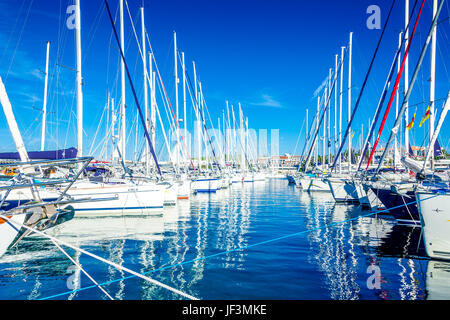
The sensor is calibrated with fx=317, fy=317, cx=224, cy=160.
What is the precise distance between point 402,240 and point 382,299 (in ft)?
20.7

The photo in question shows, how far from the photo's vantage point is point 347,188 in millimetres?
23453

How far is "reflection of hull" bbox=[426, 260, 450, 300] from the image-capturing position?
6.65 meters

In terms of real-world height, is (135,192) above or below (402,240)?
above

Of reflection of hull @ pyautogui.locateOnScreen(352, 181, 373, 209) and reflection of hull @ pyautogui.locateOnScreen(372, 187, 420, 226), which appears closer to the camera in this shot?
reflection of hull @ pyautogui.locateOnScreen(372, 187, 420, 226)

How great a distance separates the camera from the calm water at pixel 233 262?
6828 mm

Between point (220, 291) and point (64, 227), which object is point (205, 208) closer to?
point (64, 227)

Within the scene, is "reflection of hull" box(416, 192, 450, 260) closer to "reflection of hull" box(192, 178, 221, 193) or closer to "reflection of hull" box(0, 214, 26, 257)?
"reflection of hull" box(0, 214, 26, 257)

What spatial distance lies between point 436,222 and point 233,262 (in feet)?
18.5

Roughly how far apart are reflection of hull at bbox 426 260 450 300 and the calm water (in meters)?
0.02

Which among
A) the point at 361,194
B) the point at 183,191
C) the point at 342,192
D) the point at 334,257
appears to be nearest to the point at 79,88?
the point at 183,191

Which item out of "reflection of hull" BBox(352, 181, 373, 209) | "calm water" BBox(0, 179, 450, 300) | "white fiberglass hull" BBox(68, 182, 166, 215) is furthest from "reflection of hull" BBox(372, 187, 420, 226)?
"white fiberglass hull" BBox(68, 182, 166, 215)

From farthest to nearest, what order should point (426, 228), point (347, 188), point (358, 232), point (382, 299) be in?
point (347, 188), point (358, 232), point (426, 228), point (382, 299)

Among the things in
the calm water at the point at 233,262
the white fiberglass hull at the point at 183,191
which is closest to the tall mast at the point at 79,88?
the calm water at the point at 233,262

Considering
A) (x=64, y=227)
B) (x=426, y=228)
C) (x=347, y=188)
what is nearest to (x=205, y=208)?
(x=64, y=227)
